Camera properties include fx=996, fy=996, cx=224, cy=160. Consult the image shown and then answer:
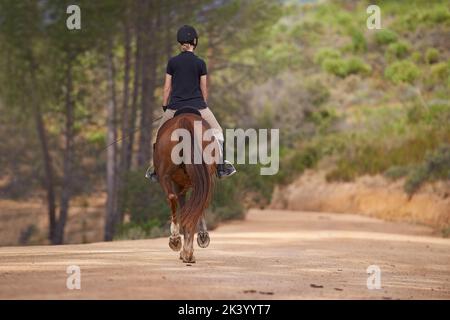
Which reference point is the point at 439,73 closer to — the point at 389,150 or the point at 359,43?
the point at 359,43

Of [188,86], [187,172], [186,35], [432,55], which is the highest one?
[432,55]

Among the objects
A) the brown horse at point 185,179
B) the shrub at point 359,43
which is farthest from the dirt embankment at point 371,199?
the shrub at point 359,43

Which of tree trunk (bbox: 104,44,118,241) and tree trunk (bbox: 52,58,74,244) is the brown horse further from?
tree trunk (bbox: 52,58,74,244)

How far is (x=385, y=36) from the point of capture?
2744 inches

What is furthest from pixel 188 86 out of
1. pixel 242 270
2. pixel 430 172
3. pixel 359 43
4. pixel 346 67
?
pixel 359 43

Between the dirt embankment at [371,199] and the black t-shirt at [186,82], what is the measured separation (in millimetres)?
12991

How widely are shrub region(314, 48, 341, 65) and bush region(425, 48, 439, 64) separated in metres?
7.72

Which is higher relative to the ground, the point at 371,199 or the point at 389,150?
the point at 389,150

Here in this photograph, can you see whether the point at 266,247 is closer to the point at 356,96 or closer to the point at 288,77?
the point at 288,77

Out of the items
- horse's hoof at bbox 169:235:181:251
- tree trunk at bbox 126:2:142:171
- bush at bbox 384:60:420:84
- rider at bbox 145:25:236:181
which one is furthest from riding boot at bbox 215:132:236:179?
bush at bbox 384:60:420:84

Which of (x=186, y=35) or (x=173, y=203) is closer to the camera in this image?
(x=173, y=203)

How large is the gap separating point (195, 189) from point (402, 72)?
51.9 m

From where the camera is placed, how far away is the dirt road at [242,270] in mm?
9414
